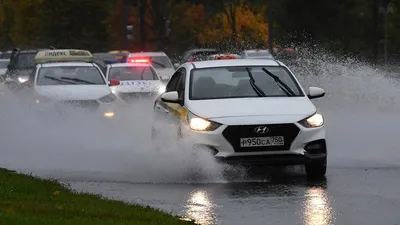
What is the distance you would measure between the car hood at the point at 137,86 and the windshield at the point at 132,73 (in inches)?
19.5

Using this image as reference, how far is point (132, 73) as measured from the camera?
30.7m

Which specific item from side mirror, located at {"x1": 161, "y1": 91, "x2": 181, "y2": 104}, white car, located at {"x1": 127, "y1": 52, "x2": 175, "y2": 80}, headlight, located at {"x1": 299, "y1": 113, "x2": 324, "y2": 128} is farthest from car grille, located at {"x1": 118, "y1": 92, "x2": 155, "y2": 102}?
headlight, located at {"x1": 299, "y1": 113, "x2": 324, "y2": 128}

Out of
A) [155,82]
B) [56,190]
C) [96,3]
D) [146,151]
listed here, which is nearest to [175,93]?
[146,151]

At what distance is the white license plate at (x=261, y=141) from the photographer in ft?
43.9

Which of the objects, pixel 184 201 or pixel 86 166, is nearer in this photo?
pixel 184 201

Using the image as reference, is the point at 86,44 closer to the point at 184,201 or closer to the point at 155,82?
the point at 155,82

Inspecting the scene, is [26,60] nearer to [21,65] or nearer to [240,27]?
[21,65]

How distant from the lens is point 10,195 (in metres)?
11.1

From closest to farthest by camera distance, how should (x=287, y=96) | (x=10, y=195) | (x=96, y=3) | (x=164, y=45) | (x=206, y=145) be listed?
(x=10, y=195)
(x=206, y=145)
(x=287, y=96)
(x=164, y=45)
(x=96, y=3)

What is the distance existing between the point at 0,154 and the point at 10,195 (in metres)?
6.27

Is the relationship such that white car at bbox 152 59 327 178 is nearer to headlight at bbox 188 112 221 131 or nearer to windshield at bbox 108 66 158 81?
headlight at bbox 188 112 221 131

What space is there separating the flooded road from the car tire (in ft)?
0.53

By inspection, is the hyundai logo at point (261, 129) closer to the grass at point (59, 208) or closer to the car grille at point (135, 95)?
the grass at point (59, 208)

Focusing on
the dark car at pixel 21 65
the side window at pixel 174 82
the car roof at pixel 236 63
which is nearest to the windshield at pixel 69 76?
the side window at pixel 174 82
